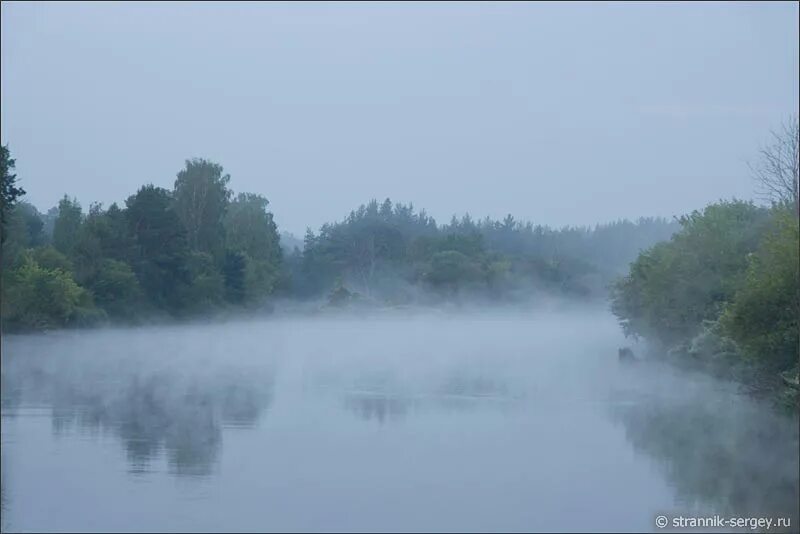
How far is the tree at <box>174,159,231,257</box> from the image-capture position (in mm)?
65438

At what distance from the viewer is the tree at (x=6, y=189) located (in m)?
26.2

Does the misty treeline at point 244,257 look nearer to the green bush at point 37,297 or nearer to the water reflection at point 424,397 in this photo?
the green bush at point 37,297

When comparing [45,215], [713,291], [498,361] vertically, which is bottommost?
[498,361]

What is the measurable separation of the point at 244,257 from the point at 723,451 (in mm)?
50992

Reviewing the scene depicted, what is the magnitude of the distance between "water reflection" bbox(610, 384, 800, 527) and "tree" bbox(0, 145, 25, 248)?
48.6ft

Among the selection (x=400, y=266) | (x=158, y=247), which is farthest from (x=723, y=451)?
(x=400, y=266)

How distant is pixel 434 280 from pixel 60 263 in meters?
56.1

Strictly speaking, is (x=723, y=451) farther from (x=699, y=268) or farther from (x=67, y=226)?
(x=67, y=226)

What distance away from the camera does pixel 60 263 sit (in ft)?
112

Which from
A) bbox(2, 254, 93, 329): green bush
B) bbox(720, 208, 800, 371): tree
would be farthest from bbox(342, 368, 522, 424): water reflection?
bbox(2, 254, 93, 329): green bush

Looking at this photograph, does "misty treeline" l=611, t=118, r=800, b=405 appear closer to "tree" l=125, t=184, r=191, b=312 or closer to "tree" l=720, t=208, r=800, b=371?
"tree" l=720, t=208, r=800, b=371

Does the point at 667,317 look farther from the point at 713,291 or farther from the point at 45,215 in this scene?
the point at 45,215

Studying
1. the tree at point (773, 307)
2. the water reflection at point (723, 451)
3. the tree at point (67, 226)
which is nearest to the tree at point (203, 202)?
the tree at point (67, 226)

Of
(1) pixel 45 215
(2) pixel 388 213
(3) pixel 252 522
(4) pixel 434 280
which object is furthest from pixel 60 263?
(2) pixel 388 213
